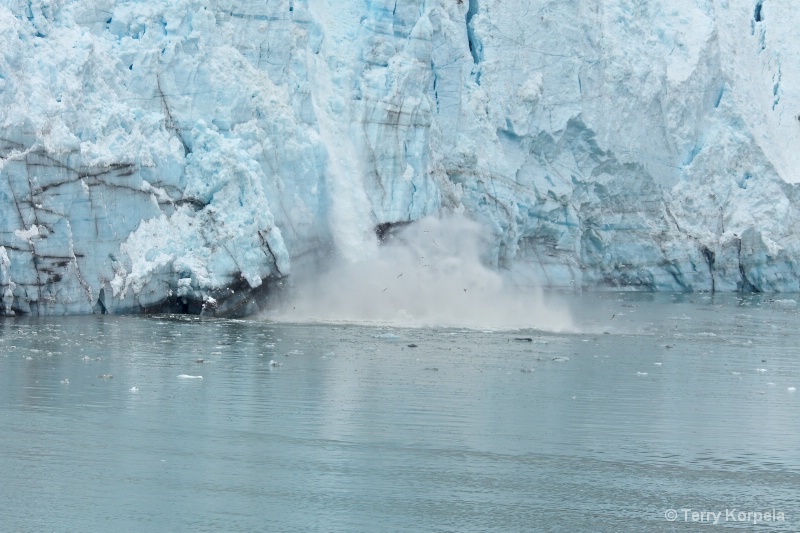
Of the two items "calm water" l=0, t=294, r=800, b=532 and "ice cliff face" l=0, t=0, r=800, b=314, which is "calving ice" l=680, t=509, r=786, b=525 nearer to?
"calm water" l=0, t=294, r=800, b=532

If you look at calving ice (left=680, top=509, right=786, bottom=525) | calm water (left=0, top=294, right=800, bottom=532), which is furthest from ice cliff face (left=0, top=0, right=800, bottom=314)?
calving ice (left=680, top=509, right=786, bottom=525)

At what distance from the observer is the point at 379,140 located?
20.6 m

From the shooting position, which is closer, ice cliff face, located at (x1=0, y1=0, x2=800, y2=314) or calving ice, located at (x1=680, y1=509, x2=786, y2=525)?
calving ice, located at (x1=680, y1=509, x2=786, y2=525)

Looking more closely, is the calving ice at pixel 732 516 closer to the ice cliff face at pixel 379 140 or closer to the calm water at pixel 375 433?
the calm water at pixel 375 433

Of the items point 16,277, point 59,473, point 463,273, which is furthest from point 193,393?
point 463,273

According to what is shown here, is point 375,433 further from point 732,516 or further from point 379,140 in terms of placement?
point 379,140

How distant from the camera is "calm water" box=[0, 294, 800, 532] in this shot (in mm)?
7398

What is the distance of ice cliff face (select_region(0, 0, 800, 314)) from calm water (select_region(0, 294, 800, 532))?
174 centimetres

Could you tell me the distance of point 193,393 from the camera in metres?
11.0

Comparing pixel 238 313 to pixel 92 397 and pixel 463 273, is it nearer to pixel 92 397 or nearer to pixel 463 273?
pixel 463 273

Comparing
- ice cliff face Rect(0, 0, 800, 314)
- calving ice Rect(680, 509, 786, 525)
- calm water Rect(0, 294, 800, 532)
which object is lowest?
calving ice Rect(680, 509, 786, 525)

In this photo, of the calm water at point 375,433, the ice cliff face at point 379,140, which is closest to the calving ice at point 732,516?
Result: the calm water at point 375,433

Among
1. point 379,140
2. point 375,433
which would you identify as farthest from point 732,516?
point 379,140

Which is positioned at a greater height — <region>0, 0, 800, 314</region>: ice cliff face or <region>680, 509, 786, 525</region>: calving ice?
<region>0, 0, 800, 314</region>: ice cliff face
